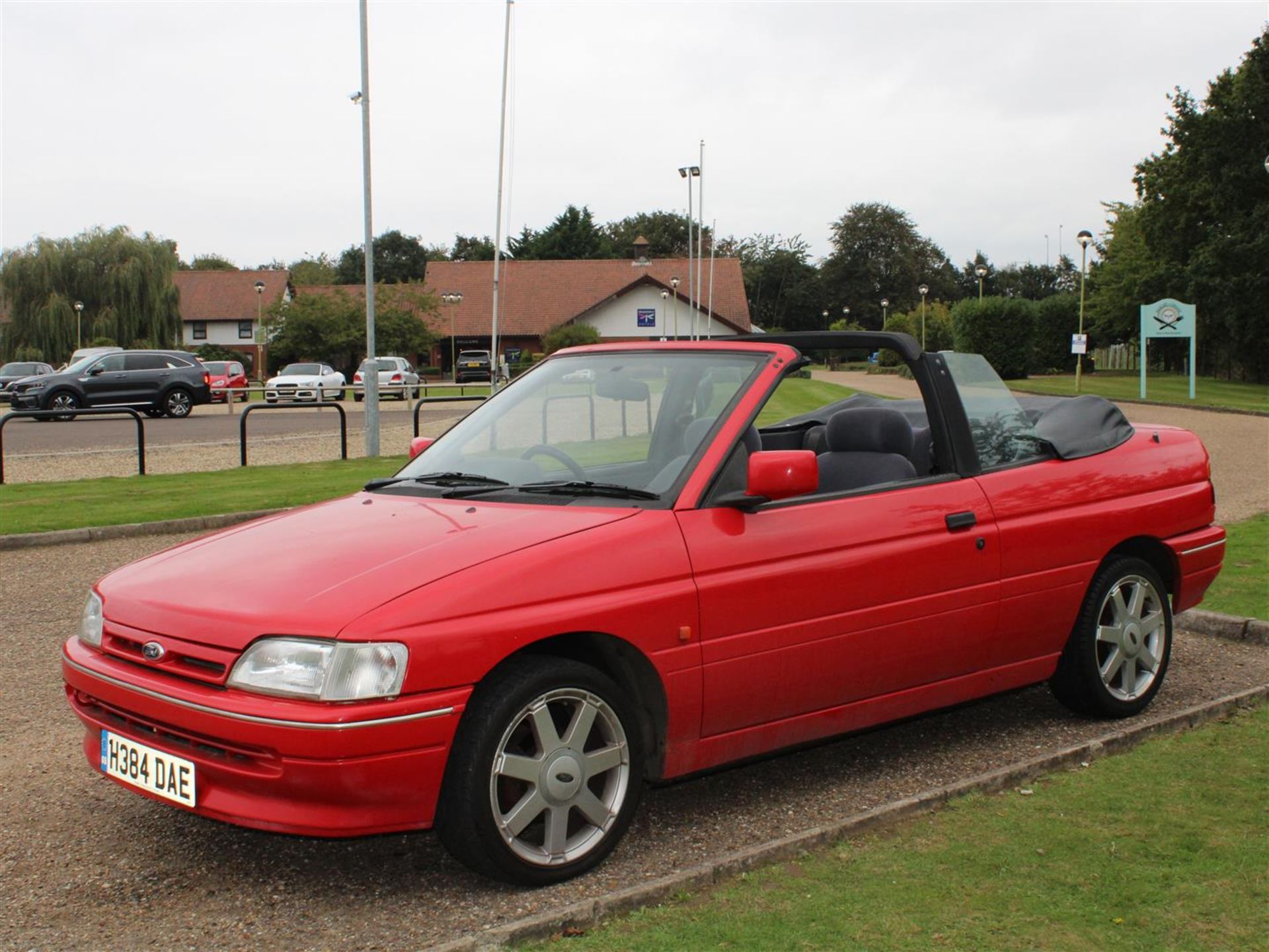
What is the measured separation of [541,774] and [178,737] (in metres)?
1.05

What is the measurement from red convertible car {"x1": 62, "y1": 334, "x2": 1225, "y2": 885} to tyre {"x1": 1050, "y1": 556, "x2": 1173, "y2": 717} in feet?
0.05

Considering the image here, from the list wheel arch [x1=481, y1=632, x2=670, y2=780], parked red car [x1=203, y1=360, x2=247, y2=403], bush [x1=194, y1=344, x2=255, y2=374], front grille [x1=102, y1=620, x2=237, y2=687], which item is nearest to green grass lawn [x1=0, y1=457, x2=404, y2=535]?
front grille [x1=102, y1=620, x2=237, y2=687]

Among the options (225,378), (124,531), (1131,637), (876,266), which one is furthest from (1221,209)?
(876,266)

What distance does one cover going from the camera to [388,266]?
11969cm

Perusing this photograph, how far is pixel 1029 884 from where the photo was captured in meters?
3.79

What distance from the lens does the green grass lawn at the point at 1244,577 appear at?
7691 mm

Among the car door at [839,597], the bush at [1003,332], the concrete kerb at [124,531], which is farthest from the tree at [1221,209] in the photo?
the car door at [839,597]

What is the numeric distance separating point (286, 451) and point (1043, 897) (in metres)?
19.4

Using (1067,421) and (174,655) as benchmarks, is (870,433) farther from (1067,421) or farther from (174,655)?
(174,655)

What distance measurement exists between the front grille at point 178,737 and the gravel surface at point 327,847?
459 millimetres

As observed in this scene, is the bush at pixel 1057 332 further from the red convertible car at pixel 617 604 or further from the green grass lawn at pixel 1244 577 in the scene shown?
the red convertible car at pixel 617 604

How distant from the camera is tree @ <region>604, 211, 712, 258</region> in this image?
118 meters

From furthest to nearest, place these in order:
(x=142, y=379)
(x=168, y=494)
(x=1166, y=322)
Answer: (x=1166, y=322) → (x=142, y=379) → (x=168, y=494)

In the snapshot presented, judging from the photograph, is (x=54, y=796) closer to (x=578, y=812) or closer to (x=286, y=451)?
(x=578, y=812)
